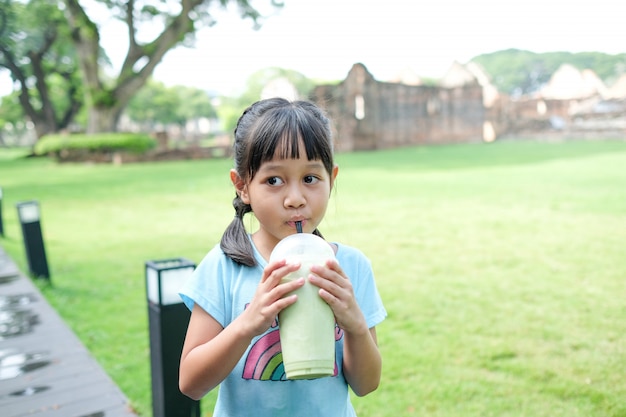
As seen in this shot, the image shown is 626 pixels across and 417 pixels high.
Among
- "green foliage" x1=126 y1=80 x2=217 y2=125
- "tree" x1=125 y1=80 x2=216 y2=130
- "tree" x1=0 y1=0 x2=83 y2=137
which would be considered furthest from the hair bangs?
"green foliage" x1=126 y1=80 x2=217 y2=125

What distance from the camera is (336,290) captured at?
1236 mm

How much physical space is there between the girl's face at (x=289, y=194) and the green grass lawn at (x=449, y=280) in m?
1.01

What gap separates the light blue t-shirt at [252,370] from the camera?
4.71ft

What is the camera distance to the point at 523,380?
128 inches

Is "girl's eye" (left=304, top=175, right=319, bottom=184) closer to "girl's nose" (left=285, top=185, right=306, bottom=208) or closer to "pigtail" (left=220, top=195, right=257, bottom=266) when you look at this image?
"girl's nose" (left=285, top=185, right=306, bottom=208)

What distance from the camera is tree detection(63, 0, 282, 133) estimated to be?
25.0m

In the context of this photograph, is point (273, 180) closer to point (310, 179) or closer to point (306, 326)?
point (310, 179)

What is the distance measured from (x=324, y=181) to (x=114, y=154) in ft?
81.4

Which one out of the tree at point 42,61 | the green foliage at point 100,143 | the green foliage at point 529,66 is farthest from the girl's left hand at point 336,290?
the green foliage at point 529,66

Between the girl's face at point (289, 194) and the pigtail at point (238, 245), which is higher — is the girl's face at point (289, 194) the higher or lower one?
the higher one

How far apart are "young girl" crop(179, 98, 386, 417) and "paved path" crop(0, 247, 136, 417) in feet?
5.66

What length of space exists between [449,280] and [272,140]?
14.0 ft

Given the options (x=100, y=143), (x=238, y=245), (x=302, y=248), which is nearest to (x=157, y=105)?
(x=100, y=143)

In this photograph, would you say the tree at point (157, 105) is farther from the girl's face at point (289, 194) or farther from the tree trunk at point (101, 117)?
the girl's face at point (289, 194)
